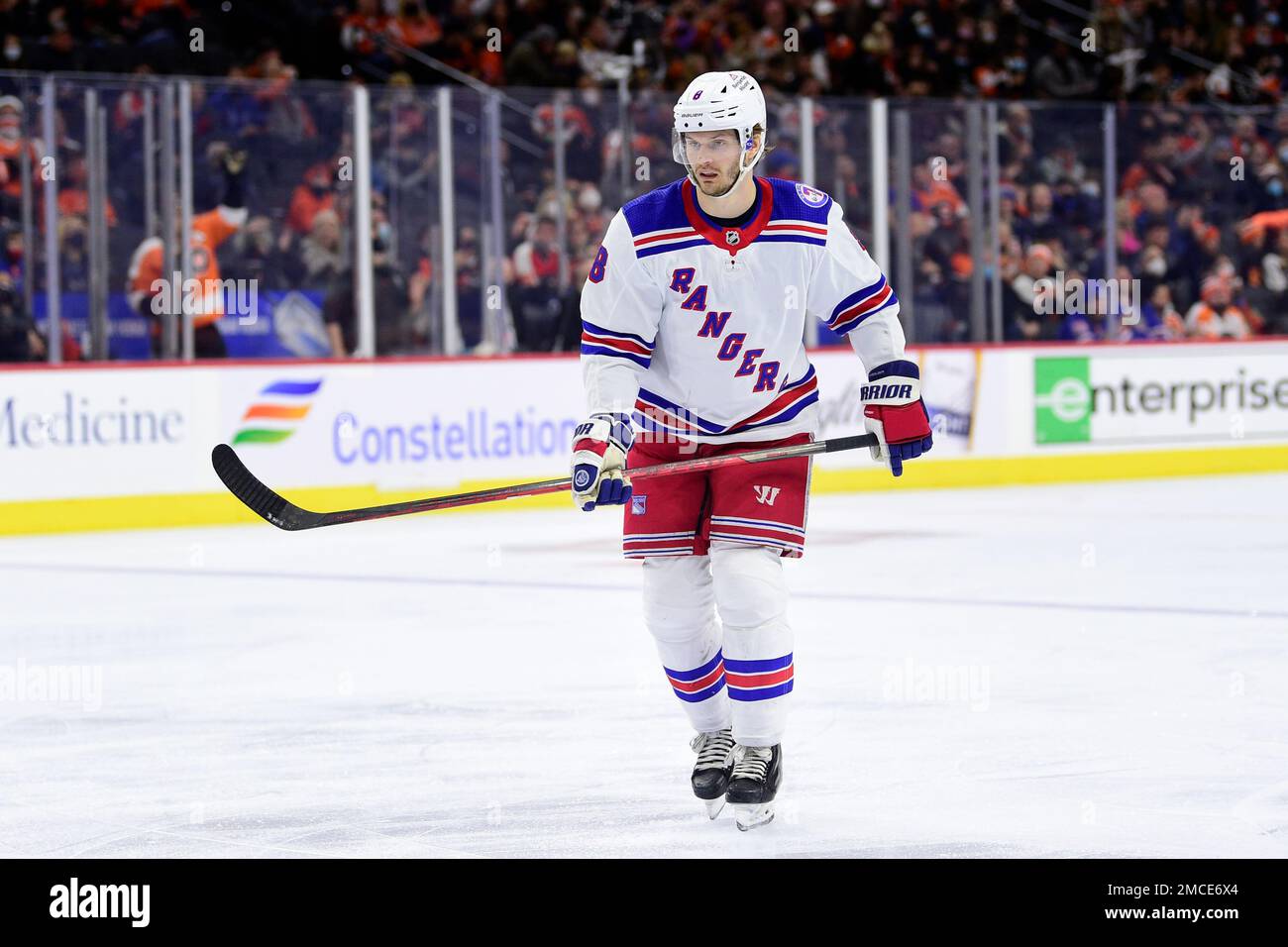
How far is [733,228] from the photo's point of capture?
339 cm

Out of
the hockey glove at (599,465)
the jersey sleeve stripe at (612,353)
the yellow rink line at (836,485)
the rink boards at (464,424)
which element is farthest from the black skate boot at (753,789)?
the yellow rink line at (836,485)

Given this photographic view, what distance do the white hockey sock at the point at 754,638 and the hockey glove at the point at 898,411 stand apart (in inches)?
12.4

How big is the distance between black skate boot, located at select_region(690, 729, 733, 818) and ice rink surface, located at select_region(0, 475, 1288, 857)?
5 centimetres

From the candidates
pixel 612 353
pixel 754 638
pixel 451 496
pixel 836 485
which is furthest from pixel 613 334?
pixel 836 485

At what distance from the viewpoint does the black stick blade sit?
388 centimetres

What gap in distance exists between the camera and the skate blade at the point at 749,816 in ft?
10.8

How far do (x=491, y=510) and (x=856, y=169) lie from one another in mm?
2663

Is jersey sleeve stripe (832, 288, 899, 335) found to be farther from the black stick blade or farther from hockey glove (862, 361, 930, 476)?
the black stick blade

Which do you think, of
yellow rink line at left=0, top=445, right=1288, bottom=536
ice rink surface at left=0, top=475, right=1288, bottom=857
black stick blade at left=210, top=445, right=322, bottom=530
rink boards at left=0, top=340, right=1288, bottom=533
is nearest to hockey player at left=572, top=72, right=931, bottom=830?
ice rink surface at left=0, top=475, right=1288, bottom=857

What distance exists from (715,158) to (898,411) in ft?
1.86

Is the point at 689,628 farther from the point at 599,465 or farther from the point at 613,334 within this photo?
the point at 613,334

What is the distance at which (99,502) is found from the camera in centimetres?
853
